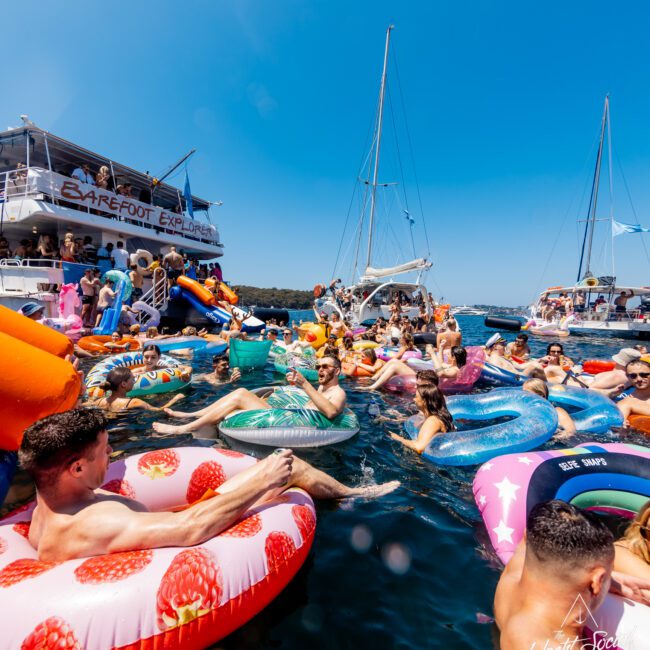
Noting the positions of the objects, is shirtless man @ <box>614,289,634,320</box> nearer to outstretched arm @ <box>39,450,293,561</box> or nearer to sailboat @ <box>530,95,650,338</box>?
sailboat @ <box>530,95,650,338</box>

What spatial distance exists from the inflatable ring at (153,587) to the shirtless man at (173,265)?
14.8 metres

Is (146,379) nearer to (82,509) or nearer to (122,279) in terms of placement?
(82,509)

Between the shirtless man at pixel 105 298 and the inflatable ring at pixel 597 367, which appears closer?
the inflatable ring at pixel 597 367

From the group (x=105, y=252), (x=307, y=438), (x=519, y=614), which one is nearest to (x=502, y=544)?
(x=519, y=614)

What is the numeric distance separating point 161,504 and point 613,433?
6316mm

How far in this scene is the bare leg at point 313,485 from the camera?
2742 mm

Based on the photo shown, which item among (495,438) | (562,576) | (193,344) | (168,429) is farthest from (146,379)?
(562,576)

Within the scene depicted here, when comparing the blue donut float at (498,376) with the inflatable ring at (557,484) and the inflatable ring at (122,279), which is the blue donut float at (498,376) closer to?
the inflatable ring at (557,484)

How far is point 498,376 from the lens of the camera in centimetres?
830

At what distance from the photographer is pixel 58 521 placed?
197 centimetres

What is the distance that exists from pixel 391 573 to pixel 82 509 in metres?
2.17

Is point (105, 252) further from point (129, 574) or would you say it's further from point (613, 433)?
point (613, 433)

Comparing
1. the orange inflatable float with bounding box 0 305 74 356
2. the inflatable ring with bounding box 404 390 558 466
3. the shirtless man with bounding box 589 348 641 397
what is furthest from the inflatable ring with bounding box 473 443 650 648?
the shirtless man with bounding box 589 348 641 397

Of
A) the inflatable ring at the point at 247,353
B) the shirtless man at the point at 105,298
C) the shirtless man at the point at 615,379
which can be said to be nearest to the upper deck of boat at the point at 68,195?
the shirtless man at the point at 105,298
